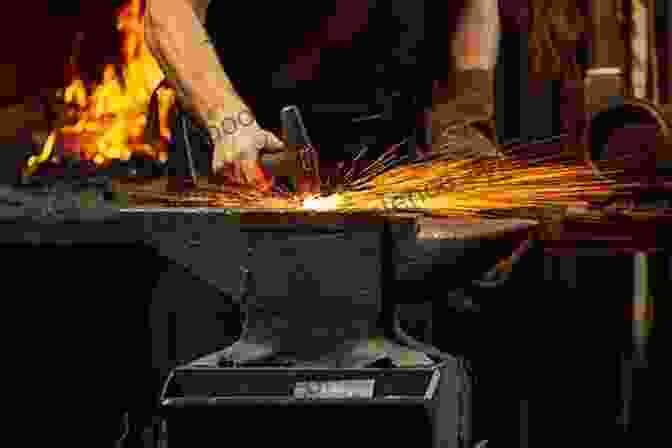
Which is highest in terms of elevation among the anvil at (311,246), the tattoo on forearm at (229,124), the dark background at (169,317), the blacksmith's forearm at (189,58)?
the blacksmith's forearm at (189,58)

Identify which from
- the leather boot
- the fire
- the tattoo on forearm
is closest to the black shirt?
the leather boot

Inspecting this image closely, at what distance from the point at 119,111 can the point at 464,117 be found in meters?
3.06

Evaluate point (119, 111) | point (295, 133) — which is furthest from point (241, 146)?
point (119, 111)

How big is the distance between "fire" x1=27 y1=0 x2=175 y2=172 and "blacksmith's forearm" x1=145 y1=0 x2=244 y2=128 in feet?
7.25

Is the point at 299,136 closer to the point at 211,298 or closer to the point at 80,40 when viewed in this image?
the point at 211,298

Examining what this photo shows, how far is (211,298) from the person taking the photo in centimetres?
348

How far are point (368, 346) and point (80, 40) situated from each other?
3982 mm

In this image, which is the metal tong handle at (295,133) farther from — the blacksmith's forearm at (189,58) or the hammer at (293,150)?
the blacksmith's forearm at (189,58)

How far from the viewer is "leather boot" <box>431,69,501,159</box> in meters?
2.71

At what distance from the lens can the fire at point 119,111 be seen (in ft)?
17.1

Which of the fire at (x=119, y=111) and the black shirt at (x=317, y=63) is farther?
the fire at (x=119, y=111)

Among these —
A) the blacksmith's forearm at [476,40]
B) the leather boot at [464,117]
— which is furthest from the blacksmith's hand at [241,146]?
the blacksmith's forearm at [476,40]

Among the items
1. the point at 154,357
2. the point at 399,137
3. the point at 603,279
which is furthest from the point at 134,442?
the point at 603,279

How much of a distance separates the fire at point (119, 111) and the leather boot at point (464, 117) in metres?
2.23
